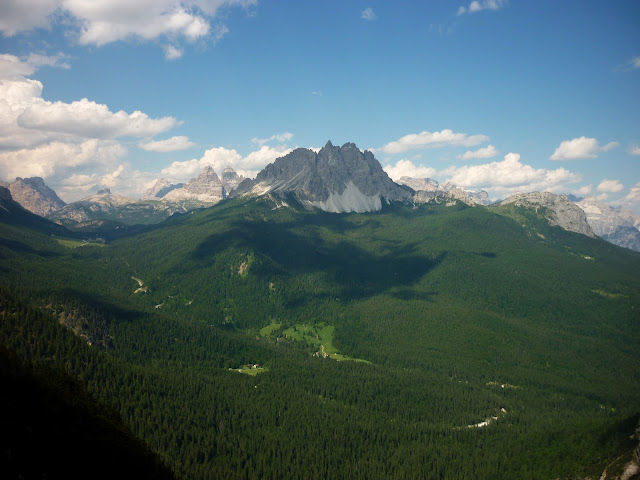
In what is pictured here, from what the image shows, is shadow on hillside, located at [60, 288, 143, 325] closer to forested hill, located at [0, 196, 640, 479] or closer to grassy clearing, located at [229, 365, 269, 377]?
forested hill, located at [0, 196, 640, 479]

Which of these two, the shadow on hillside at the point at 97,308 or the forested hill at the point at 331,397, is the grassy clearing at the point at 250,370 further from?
the shadow on hillside at the point at 97,308

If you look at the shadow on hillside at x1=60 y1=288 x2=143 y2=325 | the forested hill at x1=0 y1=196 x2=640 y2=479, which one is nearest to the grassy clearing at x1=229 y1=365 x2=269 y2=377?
the forested hill at x1=0 y1=196 x2=640 y2=479

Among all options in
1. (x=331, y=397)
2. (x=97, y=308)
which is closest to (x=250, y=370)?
(x=331, y=397)

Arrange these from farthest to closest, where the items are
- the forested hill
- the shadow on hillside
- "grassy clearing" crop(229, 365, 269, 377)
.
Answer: the shadow on hillside < "grassy clearing" crop(229, 365, 269, 377) < the forested hill

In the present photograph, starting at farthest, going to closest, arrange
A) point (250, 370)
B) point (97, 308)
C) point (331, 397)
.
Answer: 1. point (97, 308)
2. point (250, 370)
3. point (331, 397)

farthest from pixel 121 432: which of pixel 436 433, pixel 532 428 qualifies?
pixel 532 428

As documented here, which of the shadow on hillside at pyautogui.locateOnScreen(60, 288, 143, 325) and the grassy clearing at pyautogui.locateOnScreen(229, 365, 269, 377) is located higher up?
the shadow on hillside at pyautogui.locateOnScreen(60, 288, 143, 325)

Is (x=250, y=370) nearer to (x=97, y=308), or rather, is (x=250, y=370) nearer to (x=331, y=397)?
(x=331, y=397)

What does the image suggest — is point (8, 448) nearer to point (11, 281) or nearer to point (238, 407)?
point (238, 407)

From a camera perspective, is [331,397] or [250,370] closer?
[331,397]

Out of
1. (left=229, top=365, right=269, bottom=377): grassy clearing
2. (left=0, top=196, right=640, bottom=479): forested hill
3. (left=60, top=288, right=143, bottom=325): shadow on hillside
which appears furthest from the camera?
(left=60, top=288, right=143, bottom=325): shadow on hillside

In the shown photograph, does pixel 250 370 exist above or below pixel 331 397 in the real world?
above
